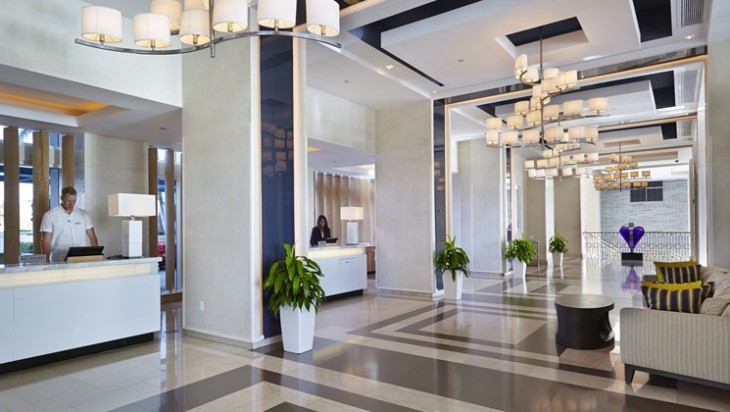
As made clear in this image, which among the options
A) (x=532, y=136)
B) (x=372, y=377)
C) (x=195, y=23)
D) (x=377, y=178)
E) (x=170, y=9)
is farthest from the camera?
(x=377, y=178)

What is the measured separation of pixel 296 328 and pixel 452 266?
423 cm

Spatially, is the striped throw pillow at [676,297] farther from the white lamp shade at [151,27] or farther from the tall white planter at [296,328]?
the white lamp shade at [151,27]

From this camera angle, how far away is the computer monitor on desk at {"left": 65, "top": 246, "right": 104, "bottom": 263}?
17.3 feet

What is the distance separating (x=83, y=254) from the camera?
538 cm

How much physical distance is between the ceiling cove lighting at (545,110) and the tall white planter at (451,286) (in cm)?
261

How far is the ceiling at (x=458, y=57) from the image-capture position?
5.65 metres

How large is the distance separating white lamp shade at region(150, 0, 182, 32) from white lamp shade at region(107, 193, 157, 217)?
2663mm

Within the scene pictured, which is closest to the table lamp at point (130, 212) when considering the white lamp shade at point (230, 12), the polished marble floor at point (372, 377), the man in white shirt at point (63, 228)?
the man in white shirt at point (63, 228)

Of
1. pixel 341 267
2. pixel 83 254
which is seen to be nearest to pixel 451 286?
pixel 341 267

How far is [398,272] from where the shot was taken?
9.37 metres

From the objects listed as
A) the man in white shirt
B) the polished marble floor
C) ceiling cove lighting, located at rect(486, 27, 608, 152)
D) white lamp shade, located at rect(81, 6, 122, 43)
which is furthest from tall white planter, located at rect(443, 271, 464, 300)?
white lamp shade, located at rect(81, 6, 122, 43)

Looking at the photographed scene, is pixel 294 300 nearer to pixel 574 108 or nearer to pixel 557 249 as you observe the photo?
pixel 574 108

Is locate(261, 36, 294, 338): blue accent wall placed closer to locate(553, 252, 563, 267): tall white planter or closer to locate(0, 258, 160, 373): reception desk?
locate(0, 258, 160, 373): reception desk

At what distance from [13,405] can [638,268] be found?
1556 centimetres
